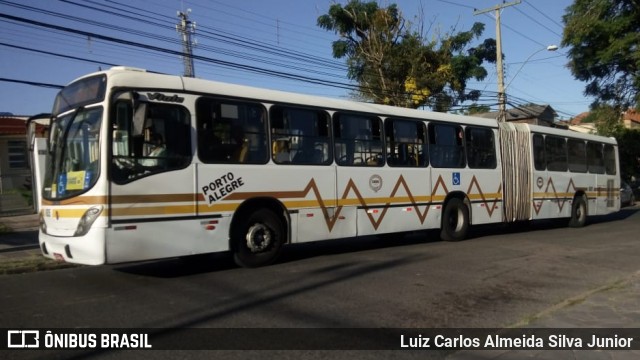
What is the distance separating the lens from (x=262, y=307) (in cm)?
639

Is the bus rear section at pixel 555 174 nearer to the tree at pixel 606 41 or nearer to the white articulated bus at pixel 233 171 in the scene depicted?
the white articulated bus at pixel 233 171

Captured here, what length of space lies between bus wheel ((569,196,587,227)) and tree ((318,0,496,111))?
1130 cm

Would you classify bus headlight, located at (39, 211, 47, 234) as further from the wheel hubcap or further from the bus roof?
the wheel hubcap

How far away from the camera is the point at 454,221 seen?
13.1m

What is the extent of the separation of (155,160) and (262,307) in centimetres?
276

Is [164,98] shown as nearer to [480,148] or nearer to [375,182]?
[375,182]

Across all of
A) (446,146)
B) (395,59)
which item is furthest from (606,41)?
(446,146)

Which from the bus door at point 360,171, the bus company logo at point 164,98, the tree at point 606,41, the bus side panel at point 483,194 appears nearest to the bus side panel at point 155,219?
the bus company logo at point 164,98

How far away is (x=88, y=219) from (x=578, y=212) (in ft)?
50.6

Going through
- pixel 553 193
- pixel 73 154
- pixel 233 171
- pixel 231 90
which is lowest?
pixel 553 193

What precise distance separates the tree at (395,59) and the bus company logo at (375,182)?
17.2 metres

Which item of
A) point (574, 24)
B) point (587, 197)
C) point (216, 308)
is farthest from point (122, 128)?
point (574, 24)

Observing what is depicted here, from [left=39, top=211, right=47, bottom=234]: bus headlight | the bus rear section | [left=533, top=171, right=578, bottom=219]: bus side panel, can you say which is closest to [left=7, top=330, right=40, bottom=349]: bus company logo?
[left=39, top=211, right=47, bottom=234]: bus headlight

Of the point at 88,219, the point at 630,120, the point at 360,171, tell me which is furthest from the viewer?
the point at 630,120
